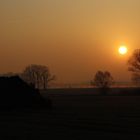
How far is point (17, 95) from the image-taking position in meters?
40.1

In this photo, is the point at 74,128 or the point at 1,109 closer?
the point at 74,128

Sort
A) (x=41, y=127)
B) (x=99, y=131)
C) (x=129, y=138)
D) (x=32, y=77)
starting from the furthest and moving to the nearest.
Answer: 1. (x=32, y=77)
2. (x=41, y=127)
3. (x=99, y=131)
4. (x=129, y=138)

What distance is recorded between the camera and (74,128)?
2359 cm

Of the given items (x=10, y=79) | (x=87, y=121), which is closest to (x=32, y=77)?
(x=10, y=79)

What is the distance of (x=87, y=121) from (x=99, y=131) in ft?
16.2

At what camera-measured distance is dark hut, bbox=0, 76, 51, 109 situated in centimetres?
3900

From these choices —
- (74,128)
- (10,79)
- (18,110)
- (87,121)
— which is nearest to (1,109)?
(18,110)

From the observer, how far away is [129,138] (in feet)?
64.2

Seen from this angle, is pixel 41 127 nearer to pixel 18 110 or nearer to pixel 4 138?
Answer: pixel 4 138

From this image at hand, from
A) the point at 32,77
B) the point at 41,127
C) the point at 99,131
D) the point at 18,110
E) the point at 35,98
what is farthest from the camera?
the point at 32,77

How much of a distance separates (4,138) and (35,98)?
67.4ft

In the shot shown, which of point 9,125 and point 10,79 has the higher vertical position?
point 10,79

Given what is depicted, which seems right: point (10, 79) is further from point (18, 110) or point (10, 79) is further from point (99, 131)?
point (99, 131)

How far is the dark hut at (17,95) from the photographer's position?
39.0 metres
